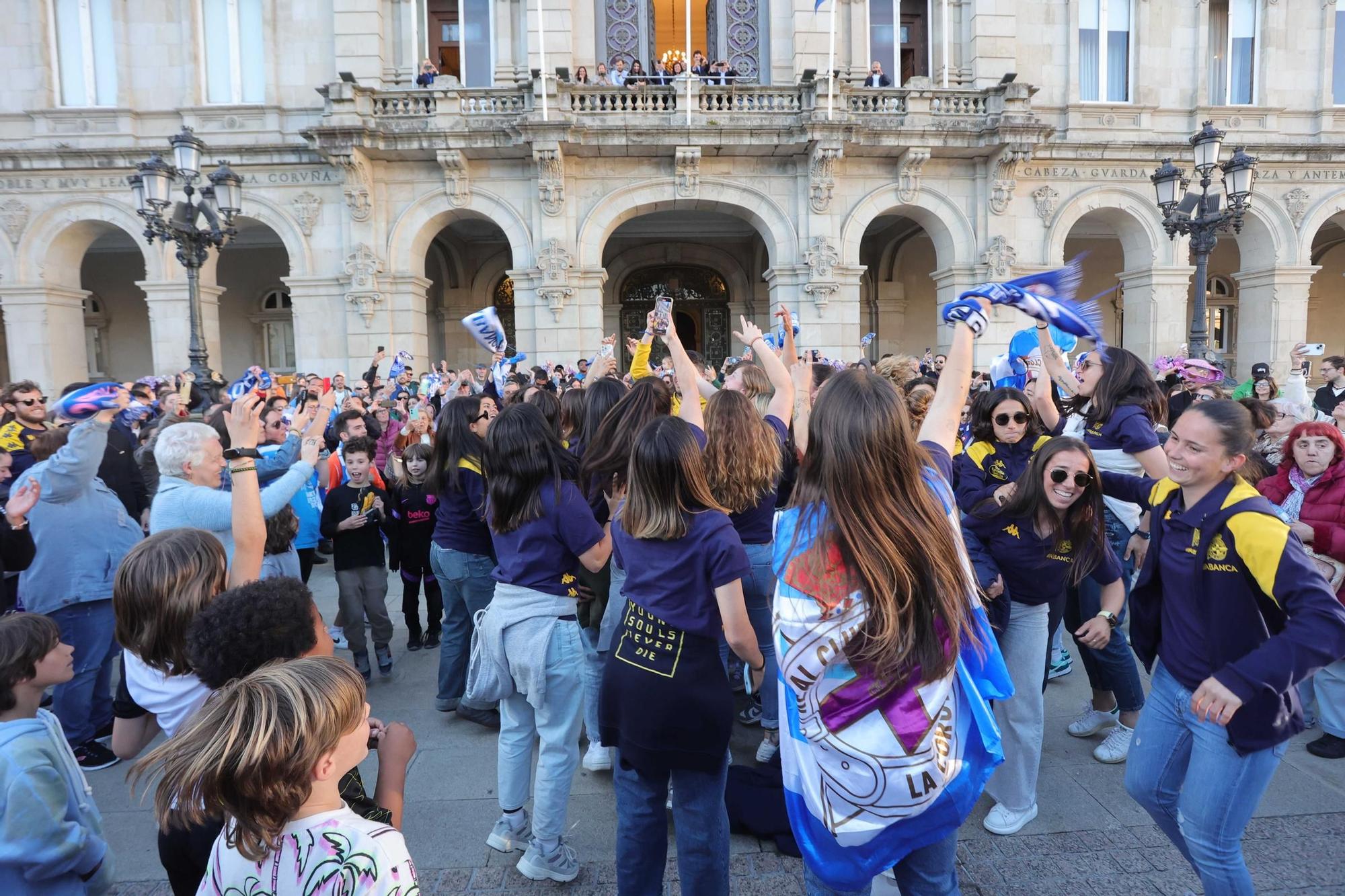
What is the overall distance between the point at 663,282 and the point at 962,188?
8.81m

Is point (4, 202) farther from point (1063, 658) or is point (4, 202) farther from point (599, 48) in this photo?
point (1063, 658)

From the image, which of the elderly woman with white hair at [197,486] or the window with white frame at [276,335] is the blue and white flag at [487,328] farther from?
the window with white frame at [276,335]

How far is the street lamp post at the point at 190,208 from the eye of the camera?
10.1 metres

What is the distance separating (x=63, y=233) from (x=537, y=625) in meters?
19.0

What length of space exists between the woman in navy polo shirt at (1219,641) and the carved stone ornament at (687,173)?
14211 mm

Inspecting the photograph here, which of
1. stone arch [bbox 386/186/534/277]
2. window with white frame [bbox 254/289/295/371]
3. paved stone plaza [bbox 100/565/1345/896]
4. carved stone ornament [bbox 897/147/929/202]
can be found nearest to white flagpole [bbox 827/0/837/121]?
carved stone ornament [bbox 897/147/929/202]

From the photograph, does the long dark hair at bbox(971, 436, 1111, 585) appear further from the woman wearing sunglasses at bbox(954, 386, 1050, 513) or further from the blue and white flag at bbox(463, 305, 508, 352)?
the blue and white flag at bbox(463, 305, 508, 352)

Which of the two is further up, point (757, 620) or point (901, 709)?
point (901, 709)

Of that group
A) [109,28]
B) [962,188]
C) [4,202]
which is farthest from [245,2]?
[962,188]

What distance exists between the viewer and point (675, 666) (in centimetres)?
246

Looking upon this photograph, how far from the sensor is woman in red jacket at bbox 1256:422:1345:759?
3990 mm

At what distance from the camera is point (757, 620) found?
3979 millimetres

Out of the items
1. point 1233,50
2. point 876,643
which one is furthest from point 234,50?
point 1233,50

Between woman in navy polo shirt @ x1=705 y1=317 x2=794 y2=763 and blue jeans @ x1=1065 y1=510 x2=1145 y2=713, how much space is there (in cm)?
168
